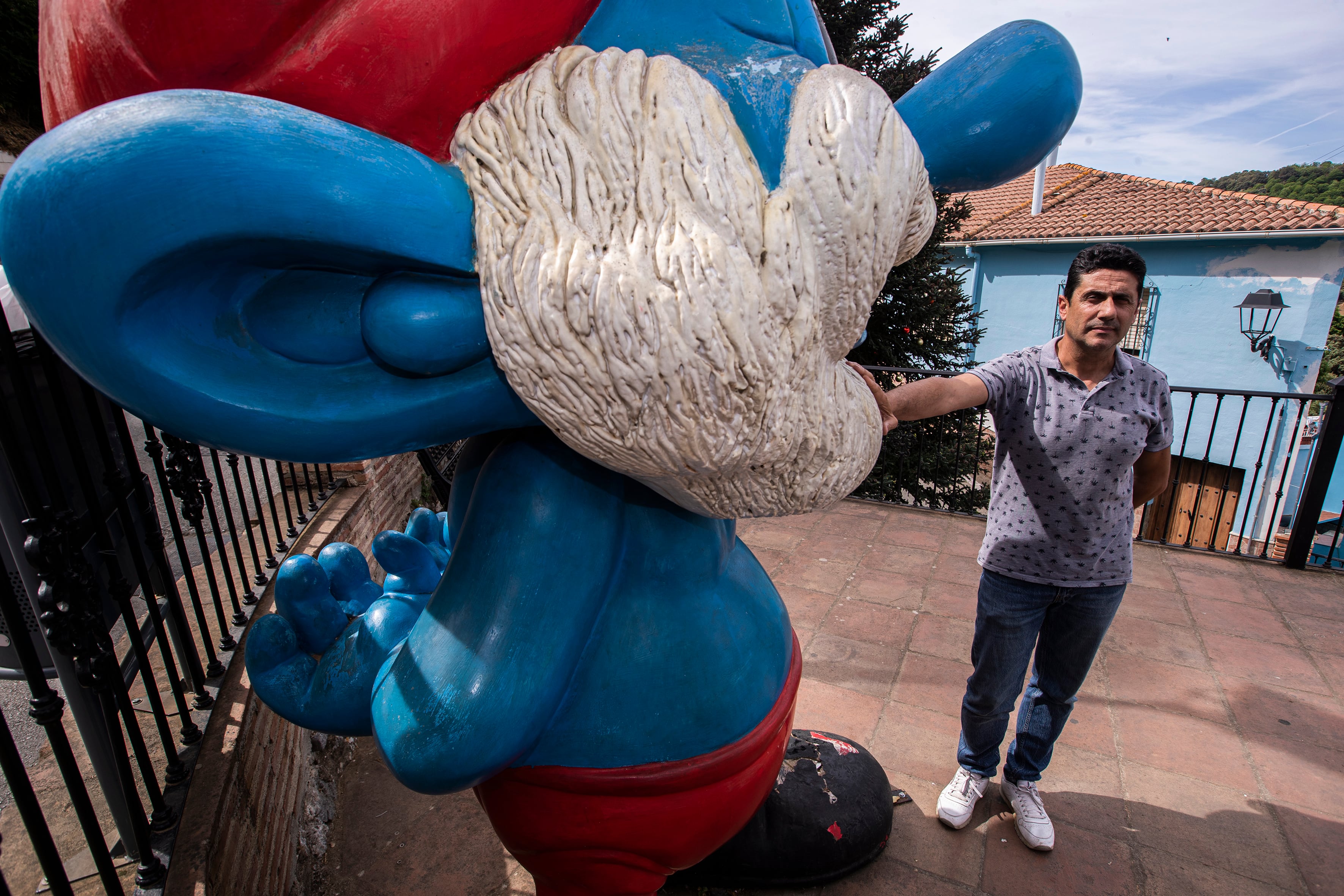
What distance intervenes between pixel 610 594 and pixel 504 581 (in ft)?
0.61

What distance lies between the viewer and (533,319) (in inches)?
29.3

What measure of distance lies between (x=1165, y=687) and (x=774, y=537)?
2.13 meters

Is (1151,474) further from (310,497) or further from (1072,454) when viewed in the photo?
(310,497)

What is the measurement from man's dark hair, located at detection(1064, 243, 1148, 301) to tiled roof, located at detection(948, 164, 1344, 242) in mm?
9428

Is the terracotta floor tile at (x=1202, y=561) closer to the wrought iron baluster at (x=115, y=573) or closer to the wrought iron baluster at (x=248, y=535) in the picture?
the wrought iron baluster at (x=248, y=535)

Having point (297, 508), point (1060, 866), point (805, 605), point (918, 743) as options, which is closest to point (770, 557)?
point (805, 605)

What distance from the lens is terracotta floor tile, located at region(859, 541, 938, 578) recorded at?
162 inches

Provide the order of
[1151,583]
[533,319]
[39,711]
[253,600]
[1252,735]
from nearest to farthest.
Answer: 1. [533,319]
2. [39,711]
3. [253,600]
4. [1252,735]
5. [1151,583]

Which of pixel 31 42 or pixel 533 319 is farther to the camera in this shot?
pixel 31 42

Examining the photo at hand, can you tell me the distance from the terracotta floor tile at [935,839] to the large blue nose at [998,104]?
6.02ft

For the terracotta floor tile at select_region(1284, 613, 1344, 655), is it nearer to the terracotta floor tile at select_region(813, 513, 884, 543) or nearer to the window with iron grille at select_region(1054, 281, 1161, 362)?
the terracotta floor tile at select_region(813, 513, 884, 543)

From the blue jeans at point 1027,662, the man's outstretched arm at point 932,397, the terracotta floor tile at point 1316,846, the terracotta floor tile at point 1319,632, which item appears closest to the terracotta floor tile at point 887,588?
the blue jeans at point 1027,662

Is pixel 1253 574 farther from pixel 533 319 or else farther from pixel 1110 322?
pixel 533 319

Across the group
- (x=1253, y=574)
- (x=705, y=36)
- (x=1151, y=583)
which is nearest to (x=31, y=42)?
(x=705, y=36)
